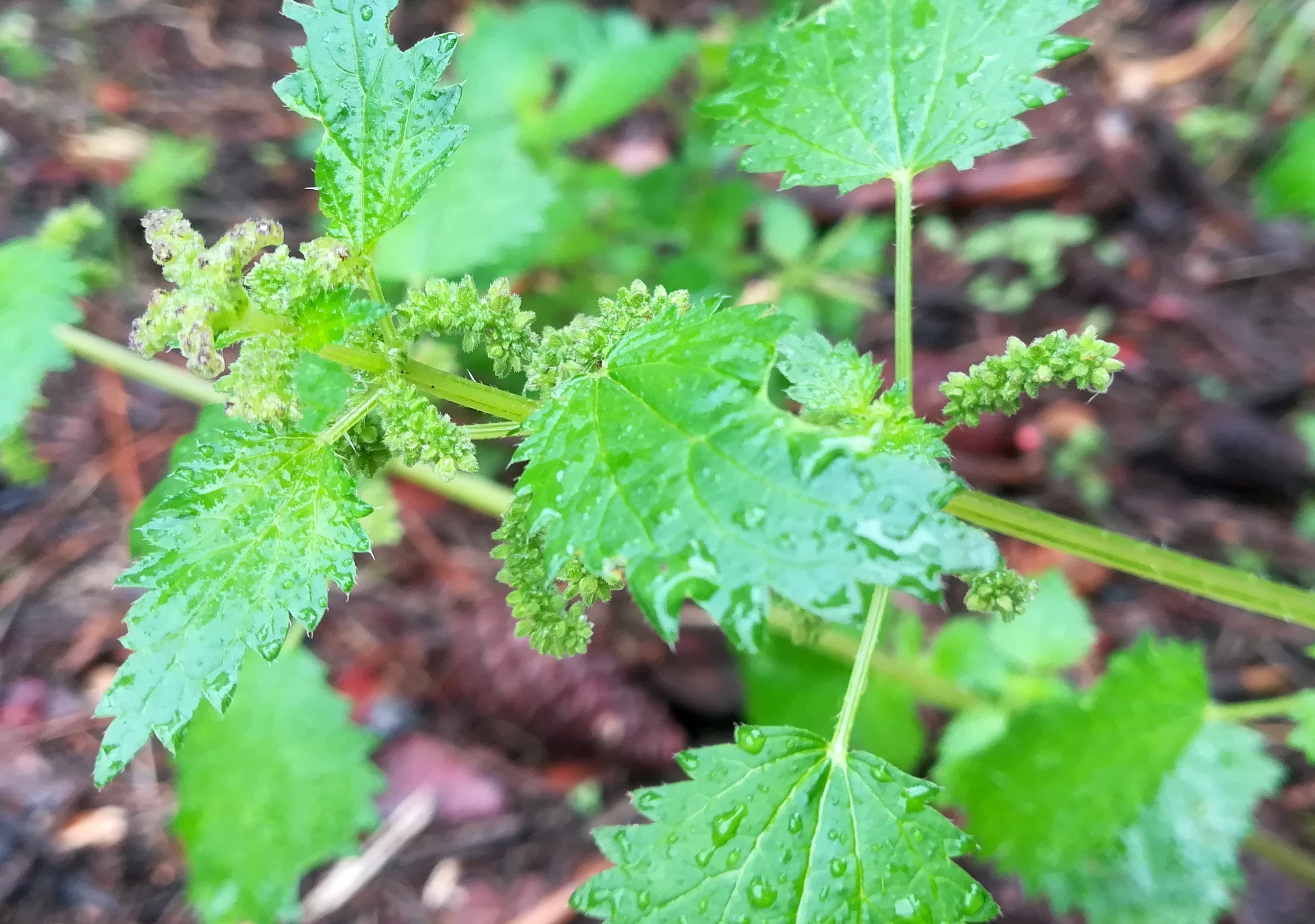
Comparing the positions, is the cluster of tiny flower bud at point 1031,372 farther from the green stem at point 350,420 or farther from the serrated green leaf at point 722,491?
the green stem at point 350,420

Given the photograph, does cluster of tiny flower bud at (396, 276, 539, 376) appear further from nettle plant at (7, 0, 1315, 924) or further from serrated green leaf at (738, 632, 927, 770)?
serrated green leaf at (738, 632, 927, 770)

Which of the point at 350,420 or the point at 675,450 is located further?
the point at 350,420

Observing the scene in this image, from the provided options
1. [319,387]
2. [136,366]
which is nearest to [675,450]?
[319,387]

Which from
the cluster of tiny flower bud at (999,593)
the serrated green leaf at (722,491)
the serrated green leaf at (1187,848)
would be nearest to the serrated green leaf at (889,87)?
the serrated green leaf at (722,491)

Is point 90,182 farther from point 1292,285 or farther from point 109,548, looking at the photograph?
point 1292,285

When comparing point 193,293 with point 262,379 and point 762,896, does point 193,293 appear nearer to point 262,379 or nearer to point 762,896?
point 262,379

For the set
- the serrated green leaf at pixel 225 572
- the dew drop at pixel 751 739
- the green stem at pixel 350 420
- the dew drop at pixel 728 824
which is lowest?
the dew drop at pixel 728 824

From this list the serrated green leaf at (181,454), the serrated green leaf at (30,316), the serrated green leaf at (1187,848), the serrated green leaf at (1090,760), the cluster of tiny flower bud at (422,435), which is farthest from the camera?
the serrated green leaf at (1187,848)
